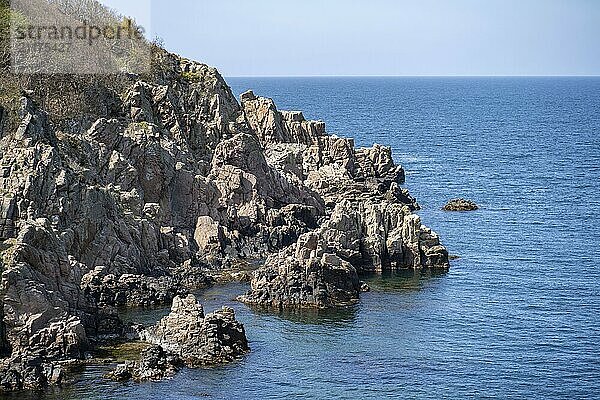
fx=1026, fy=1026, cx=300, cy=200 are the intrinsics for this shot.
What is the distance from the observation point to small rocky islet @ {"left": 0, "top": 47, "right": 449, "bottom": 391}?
2445 inches

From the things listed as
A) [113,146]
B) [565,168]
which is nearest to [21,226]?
[113,146]

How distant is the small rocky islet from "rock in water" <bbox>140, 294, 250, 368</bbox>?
102 mm

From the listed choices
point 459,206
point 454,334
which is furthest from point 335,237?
point 459,206

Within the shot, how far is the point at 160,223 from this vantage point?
88562mm

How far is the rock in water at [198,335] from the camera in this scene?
205 ft

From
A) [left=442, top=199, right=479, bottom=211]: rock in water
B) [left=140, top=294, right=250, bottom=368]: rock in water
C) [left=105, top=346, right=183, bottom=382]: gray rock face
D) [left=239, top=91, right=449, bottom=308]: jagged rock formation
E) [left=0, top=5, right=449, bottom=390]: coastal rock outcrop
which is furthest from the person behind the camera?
[left=442, top=199, right=479, bottom=211]: rock in water

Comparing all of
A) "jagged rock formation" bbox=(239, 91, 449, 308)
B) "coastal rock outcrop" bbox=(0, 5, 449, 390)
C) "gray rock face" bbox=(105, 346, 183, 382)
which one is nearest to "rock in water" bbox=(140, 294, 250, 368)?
"coastal rock outcrop" bbox=(0, 5, 449, 390)

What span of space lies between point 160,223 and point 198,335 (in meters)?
26.7

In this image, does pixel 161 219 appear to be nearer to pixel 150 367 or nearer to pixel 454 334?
pixel 454 334

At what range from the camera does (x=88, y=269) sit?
76.6 metres

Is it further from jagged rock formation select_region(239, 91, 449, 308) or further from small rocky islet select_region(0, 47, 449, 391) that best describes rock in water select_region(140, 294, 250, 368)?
jagged rock formation select_region(239, 91, 449, 308)

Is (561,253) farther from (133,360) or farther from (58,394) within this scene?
(58,394)

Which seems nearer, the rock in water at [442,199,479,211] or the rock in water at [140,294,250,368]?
the rock in water at [140,294,250,368]

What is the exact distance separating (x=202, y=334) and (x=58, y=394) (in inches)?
417
